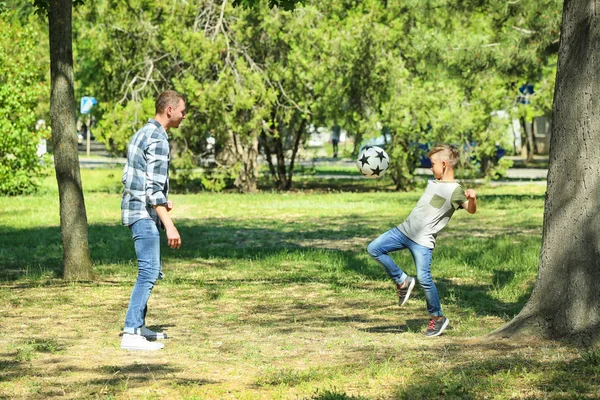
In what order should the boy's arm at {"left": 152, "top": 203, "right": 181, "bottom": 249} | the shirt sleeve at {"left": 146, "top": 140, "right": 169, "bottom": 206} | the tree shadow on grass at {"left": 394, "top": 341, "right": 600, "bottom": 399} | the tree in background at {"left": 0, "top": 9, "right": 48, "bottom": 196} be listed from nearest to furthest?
the tree shadow on grass at {"left": 394, "top": 341, "right": 600, "bottom": 399}, the boy's arm at {"left": 152, "top": 203, "right": 181, "bottom": 249}, the shirt sleeve at {"left": 146, "top": 140, "right": 169, "bottom": 206}, the tree in background at {"left": 0, "top": 9, "right": 48, "bottom": 196}

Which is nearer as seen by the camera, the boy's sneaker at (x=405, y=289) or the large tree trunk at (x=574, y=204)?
the large tree trunk at (x=574, y=204)

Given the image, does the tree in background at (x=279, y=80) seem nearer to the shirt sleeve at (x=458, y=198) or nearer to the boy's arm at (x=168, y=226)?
the shirt sleeve at (x=458, y=198)

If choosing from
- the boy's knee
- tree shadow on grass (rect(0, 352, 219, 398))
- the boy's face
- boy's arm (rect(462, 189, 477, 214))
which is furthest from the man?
boy's arm (rect(462, 189, 477, 214))

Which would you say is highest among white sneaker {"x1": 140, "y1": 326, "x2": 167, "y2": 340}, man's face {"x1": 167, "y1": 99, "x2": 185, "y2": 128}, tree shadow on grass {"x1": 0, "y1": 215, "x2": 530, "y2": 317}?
man's face {"x1": 167, "y1": 99, "x2": 185, "y2": 128}

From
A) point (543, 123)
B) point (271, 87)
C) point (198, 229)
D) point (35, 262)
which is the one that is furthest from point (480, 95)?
point (543, 123)

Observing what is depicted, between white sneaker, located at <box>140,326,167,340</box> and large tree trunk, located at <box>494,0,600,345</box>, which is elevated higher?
large tree trunk, located at <box>494,0,600,345</box>

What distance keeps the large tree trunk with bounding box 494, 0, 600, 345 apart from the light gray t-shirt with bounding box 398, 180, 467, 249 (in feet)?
2.79

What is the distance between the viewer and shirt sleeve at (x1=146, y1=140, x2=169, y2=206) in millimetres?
7469

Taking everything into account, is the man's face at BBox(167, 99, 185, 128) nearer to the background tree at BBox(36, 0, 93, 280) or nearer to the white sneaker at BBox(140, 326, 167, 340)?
the white sneaker at BBox(140, 326, 167, 340)

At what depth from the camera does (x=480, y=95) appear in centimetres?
2831

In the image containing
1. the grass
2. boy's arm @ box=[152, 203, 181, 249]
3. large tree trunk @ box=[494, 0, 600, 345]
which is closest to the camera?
the grass

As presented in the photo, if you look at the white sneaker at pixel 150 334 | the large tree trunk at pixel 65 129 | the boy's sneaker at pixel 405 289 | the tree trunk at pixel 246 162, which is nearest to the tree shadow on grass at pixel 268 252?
the large tree trunk at pixel 65 129

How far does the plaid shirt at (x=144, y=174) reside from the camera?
7.49 metres

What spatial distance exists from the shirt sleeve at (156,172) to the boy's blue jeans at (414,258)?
1812 mm
